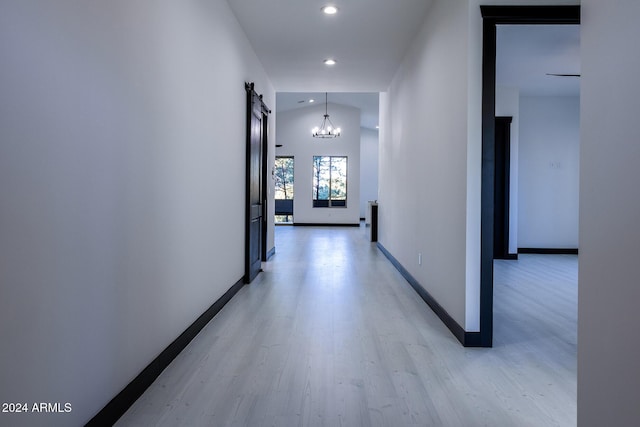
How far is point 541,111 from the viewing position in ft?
26.3

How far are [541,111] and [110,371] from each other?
322 inches

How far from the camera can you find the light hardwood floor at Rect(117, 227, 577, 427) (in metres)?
2.08

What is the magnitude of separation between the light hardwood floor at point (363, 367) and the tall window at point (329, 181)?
416 inches

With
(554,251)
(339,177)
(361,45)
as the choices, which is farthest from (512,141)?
(339,177)

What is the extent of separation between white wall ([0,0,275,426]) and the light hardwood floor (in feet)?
1.05

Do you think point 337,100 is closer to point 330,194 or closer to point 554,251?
point 330,194

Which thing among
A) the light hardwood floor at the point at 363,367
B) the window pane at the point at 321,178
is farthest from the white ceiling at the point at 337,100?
the light hardwood floor at the point at 363,367

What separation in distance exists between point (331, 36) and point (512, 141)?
398 centimetres

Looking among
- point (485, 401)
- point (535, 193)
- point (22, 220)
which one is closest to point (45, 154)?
point (22, 220)

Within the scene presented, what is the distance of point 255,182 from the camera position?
568 cm

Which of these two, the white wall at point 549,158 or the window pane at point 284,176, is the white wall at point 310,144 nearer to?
the window pane at point 284,176

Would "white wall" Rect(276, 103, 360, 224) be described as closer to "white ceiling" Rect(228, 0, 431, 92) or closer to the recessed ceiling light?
"white ceiling" Rect(228, 0, 431, 92)

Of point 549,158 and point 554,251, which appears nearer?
point 549,158

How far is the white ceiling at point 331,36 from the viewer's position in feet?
13.9
